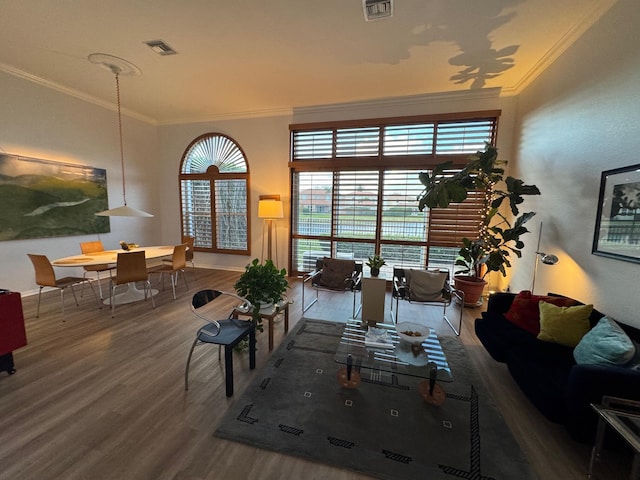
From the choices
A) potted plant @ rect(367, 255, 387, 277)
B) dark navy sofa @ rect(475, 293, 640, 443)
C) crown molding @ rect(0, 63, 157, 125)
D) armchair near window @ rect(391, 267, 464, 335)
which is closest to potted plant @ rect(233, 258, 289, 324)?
potted plant @ rect(367, 255, 387, 277)

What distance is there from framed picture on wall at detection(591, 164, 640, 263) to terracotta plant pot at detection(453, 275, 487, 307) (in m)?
1.65

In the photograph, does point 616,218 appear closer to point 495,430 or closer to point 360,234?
point 495,430

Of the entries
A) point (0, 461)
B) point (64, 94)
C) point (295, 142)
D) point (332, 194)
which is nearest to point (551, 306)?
point (332, 194)

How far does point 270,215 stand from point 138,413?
364 cm

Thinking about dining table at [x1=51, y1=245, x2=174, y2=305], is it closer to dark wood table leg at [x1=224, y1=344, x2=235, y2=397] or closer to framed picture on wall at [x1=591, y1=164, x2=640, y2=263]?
dark wood table leg at [x1=224, y1=344, x2=235, y2=397]

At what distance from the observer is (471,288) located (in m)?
3.94

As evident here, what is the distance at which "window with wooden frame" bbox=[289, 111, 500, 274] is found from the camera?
14.8 ft

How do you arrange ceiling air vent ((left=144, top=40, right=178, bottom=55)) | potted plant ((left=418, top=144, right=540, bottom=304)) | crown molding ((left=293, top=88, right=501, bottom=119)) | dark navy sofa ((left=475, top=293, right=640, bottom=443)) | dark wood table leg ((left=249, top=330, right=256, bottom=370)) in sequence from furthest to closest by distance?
1. crown molding ((left=293, top=88, right=501, bottom=119))
2. potted plant ((left=418, top=144, right=540, bottom=304))
3. ceiling air vent ((left=144, top=40, right=178, bottom=55))
4. dark wood table leg ((left=249, top=330, right=256, bottom=370))
5. dark navy sofa ((left=475, top=293, right=640, bottom=443))

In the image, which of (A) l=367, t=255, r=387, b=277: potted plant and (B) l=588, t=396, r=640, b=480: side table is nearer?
(B) l=588, t=396, r=640, b=480: side table

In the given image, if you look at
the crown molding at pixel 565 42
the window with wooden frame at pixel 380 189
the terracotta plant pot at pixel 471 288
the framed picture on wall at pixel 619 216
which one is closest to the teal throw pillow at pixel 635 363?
the framed picture on wall at pixel 619 216

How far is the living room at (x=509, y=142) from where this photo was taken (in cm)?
224

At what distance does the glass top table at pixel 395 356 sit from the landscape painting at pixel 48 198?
5.19 meters

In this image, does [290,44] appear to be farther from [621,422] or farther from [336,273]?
[621,422]

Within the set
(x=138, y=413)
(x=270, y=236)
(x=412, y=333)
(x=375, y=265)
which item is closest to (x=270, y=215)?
(x=270, y=236)
